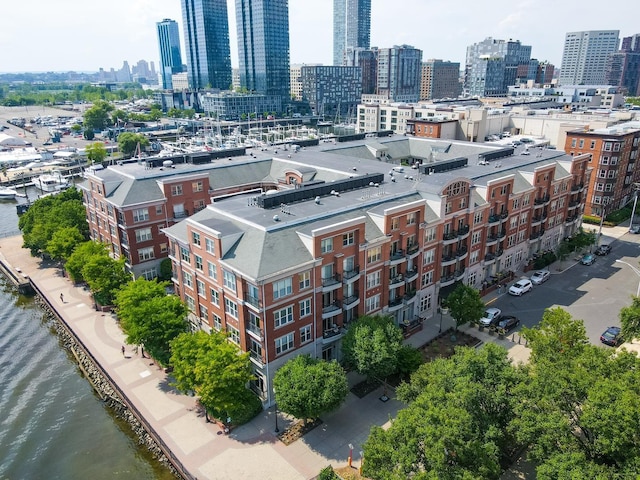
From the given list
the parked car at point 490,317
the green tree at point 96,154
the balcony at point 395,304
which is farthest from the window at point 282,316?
the green tree at point 96,154

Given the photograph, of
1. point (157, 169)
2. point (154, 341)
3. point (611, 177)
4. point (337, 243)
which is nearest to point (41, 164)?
point (157, 169)

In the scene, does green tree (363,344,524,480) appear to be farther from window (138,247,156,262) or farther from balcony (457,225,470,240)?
window (138,247,156,262)

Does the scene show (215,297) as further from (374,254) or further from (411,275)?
(411,275)

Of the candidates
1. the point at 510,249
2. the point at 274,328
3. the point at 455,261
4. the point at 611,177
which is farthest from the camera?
the point at 611,177

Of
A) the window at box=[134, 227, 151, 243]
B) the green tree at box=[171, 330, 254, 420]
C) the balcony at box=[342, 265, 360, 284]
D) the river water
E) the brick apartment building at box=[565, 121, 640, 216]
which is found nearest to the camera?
the green tree at box=[171, 330, 254, 420]

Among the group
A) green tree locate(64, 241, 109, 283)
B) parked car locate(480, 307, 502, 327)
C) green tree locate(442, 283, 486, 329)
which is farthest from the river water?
parked car locate(480, 307, 502, 327)

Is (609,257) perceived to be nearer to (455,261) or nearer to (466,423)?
(455,261)

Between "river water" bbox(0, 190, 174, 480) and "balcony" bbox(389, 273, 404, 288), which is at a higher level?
"balcony" bbox(389, 273, 404, 288)

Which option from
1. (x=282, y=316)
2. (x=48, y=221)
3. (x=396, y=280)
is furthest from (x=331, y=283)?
(x=48, y=221)
